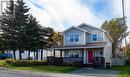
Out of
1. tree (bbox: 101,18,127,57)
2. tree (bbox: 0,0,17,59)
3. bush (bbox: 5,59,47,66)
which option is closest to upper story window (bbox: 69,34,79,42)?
bush (bbox: 5,59,47,66)

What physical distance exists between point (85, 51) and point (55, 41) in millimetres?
19213

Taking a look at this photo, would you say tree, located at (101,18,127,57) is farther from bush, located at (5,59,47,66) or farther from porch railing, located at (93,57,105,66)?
bush, located at (5,59,47,66)

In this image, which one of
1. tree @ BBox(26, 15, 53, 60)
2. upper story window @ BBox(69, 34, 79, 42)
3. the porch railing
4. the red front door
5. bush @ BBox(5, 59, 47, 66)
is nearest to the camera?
bush @ BBox(5, 59, 47, 66)

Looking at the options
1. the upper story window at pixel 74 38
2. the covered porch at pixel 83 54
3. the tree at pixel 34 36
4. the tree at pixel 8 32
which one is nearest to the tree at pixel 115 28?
the tree at pixel 34 36

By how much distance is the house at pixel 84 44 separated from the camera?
43.6m

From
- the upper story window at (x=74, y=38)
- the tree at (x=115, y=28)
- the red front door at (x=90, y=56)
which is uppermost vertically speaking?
the tree at (x=115, y=28)

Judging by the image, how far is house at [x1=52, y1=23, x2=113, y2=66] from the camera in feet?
143

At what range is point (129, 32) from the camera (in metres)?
73.8

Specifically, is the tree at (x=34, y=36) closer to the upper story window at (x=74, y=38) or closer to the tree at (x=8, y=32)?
the tree at (x=8, y=32)

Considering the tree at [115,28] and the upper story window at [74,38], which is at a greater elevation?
the tree at [115,28]

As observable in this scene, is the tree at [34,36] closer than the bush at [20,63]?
No

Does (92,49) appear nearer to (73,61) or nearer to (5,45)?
(73,61)

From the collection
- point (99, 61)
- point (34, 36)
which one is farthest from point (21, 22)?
point (99, 61)

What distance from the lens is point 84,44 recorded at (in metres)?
44.8
